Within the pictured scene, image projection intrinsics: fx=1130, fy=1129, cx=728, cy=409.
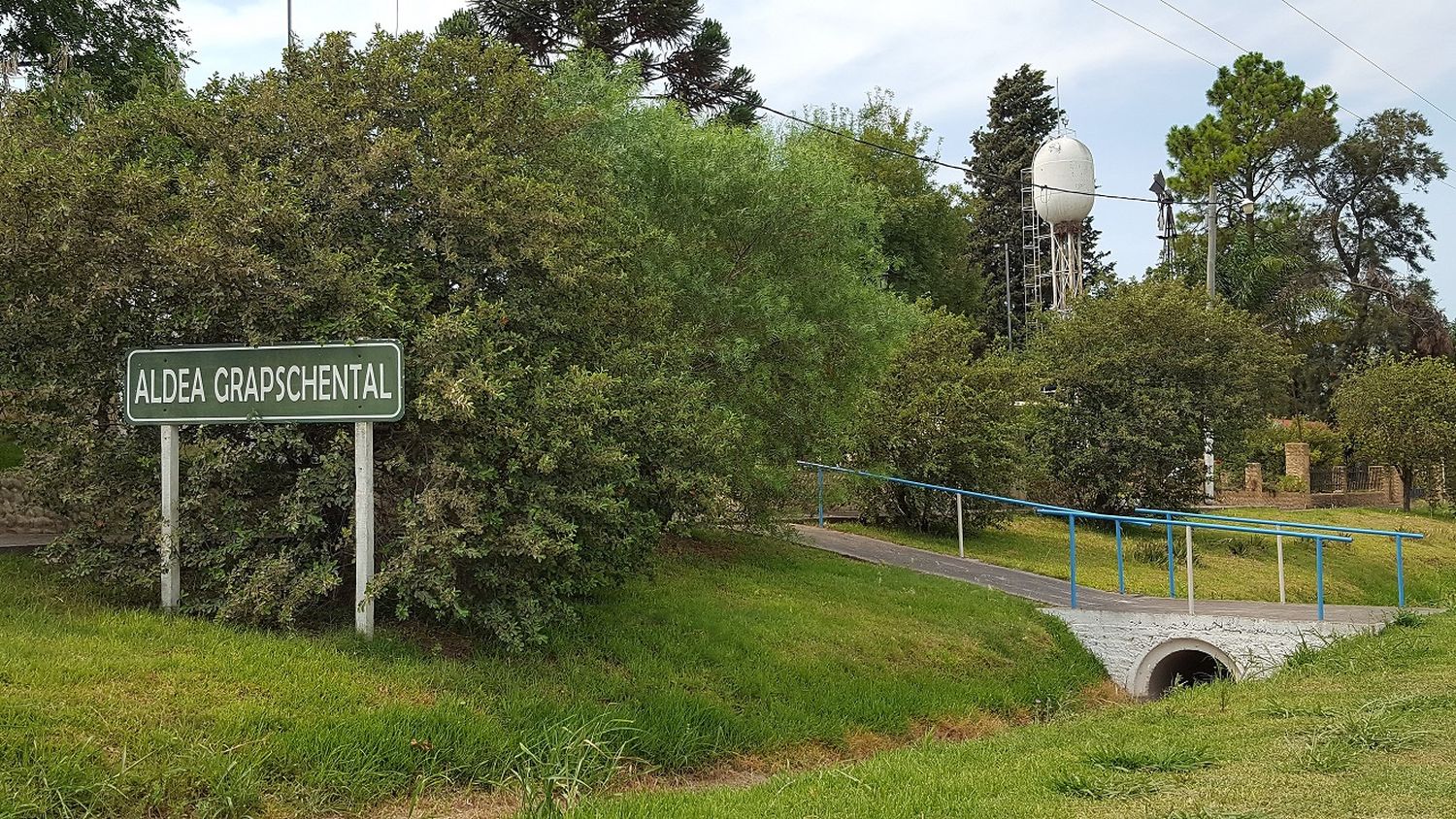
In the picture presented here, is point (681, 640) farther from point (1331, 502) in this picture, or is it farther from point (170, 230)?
point (1331, 502)

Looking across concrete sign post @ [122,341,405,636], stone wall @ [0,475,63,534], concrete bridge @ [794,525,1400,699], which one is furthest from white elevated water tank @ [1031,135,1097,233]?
concrete sign post @ [122,341,405,636]

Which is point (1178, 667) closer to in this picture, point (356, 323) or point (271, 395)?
point (356, 323)

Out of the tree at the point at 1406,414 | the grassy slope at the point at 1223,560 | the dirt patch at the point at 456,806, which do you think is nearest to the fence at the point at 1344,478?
the tree at the point at 1406,414

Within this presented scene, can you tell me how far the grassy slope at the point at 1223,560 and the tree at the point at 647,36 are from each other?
1161cm

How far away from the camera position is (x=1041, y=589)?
542 inches

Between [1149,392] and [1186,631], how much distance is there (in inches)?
381

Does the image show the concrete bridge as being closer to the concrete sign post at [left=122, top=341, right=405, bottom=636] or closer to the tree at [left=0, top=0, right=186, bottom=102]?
the concrete sign post at [left=122, top=341, right=405, bottom=636]

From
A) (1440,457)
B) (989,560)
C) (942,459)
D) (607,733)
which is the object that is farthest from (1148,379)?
(607,733)

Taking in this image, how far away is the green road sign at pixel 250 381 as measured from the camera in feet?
23.3

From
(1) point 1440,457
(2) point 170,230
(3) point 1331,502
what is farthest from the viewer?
(3) point 1331,502

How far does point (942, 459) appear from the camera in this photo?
17.9 m

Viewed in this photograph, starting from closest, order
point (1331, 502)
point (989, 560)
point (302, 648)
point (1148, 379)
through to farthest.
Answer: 1. point (302, 648)
2. point (989, 560)
3. point (1148, 379)
4. point (1331, 502)

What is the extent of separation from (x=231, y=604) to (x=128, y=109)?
393 cm

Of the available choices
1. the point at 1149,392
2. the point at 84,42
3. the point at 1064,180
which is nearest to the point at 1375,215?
the point at 1064,180
